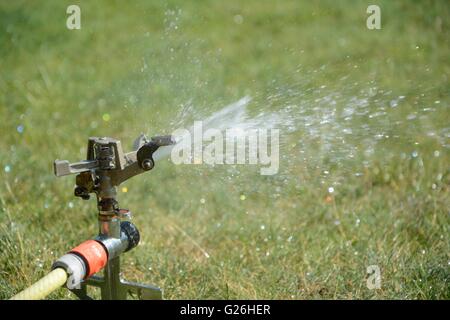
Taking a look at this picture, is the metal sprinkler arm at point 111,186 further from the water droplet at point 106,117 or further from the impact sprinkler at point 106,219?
the water droplet at point 106,117

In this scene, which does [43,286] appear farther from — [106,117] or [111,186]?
[106,117]

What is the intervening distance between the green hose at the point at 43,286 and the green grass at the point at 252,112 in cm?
72

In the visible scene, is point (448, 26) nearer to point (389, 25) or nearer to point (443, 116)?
point (389, 25)

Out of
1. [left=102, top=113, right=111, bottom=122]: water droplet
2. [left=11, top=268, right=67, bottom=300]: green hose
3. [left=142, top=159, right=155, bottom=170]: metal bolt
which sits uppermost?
[left=142, top=159, right=155, bottom=170]: metal bolt

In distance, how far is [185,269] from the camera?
2598mm

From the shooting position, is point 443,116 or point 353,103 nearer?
point 443,116

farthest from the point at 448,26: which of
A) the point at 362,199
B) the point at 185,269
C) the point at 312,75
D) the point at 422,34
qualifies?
the point at 185,269

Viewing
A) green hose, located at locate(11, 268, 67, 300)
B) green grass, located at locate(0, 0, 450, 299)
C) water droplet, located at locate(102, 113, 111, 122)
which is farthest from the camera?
water droplet, located at locate(102, 113, 111, 122)

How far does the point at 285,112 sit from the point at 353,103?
4.72 feet

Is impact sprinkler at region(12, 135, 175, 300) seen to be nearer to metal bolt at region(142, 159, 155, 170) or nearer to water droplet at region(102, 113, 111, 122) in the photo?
metal bolt at region(142, 159, 155, 170)

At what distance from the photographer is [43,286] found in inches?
65.9

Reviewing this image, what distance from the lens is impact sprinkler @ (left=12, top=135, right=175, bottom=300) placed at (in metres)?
1.75

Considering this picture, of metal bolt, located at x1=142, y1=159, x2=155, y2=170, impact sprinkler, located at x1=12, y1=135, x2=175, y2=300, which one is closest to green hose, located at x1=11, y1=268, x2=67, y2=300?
impact sprinkler, located at x1=12, y1=135, x2=175, y2=300

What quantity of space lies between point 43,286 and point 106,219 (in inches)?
11.6
